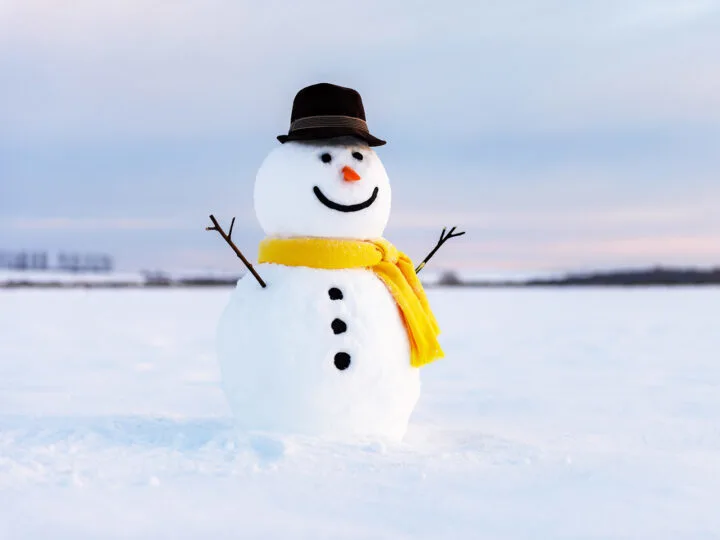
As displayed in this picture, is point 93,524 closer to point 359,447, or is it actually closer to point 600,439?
point 359,447

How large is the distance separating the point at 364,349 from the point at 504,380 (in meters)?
3.96

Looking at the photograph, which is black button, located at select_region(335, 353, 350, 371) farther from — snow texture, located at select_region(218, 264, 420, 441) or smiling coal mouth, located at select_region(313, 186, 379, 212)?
smiling coal mouth, located at select_region(313, 186, 379, 212)

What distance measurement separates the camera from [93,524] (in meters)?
3.28

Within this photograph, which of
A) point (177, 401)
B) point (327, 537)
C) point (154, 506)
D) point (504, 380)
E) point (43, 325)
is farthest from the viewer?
point (43, 325)

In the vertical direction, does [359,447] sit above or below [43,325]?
below

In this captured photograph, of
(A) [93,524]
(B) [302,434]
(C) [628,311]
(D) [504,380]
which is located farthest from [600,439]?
(C) [628,311]

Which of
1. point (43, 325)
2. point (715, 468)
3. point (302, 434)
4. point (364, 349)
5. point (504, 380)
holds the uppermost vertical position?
point (43, 325)

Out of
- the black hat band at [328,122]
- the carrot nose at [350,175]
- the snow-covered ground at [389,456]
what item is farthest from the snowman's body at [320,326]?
the snow-covered ground at [389,456]

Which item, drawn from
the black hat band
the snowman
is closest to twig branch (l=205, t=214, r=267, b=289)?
the snowman

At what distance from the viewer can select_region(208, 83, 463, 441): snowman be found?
14.7ft

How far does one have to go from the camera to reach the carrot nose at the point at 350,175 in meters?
4.57

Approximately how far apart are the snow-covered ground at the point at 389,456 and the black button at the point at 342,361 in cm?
43

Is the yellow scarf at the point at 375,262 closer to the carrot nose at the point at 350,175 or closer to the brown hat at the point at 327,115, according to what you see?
the carrot nose at the point at 350,175

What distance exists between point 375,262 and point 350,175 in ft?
1.81
